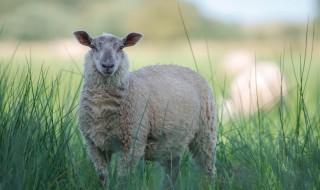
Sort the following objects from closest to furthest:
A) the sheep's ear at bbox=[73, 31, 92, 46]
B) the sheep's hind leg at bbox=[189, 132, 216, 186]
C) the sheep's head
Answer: the sheep's head → the sheep's ear at bbox=[73, 31, 92, 46] → the sheep's hind leg at bbox=[189, 132, 216, 186]

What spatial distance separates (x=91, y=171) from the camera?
4.79m

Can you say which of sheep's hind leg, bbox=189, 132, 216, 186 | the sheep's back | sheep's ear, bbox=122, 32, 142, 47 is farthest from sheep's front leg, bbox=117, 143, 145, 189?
sheep's hind leg, bbox=189, 132, 216, 186

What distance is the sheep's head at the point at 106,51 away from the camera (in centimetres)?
447

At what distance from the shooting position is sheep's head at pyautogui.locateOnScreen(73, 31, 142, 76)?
14.7 feet

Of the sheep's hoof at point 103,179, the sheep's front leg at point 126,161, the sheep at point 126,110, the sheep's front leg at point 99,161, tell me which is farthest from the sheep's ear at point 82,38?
the sheep's hoof at point 103,179

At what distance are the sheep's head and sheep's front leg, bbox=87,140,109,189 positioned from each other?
54 centimetres

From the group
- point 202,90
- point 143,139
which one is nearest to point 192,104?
point 202,90

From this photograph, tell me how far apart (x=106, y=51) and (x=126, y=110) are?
452mm

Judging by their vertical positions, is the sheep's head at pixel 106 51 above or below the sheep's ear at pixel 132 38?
below

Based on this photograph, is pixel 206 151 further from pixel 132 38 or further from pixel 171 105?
pixel 132 38

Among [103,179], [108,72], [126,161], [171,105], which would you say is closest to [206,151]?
[171,105]

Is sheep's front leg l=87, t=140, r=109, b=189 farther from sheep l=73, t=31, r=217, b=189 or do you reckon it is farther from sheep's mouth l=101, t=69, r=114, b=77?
sheep's mouth l=101, t=69, r=114, b=77

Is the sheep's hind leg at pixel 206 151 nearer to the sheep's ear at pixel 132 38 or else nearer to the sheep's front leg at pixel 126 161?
the sheep's front leg at pixel 126 161

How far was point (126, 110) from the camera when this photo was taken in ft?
15.2
